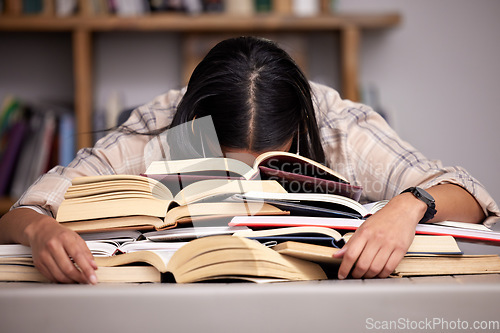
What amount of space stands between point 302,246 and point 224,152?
1.25 ft

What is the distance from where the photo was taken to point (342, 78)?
1.95 m

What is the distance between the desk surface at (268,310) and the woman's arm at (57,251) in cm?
7

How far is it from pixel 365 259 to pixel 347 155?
525 mm

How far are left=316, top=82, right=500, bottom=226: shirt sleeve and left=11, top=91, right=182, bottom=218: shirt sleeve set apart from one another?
1.09 feet

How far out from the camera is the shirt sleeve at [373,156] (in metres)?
0.84

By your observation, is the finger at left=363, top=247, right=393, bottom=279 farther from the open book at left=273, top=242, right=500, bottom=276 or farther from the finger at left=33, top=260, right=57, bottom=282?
the finger at left=33, top=260, right=57, bottom=282

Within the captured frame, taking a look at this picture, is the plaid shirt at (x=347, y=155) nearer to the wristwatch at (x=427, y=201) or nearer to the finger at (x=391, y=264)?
the wristwatch at (x=427, y=201)

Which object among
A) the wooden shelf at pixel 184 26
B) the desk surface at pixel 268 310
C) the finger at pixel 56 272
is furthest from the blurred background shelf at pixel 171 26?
the desk surface at pixel 268 310

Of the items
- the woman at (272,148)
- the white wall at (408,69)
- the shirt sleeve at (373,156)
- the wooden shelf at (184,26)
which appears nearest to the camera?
the woman at (272,148)

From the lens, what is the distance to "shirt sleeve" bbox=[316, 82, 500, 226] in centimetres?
84

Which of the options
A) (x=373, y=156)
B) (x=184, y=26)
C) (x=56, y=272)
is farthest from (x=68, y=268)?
(x=184, y=26)

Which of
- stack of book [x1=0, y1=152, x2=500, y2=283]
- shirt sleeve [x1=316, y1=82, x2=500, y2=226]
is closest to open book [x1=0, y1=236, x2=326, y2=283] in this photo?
stack of book [x1=0, y1=152, x2=500, y2=283]

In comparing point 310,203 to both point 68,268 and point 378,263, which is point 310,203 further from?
point 68,268

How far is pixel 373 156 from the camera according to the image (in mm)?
953
